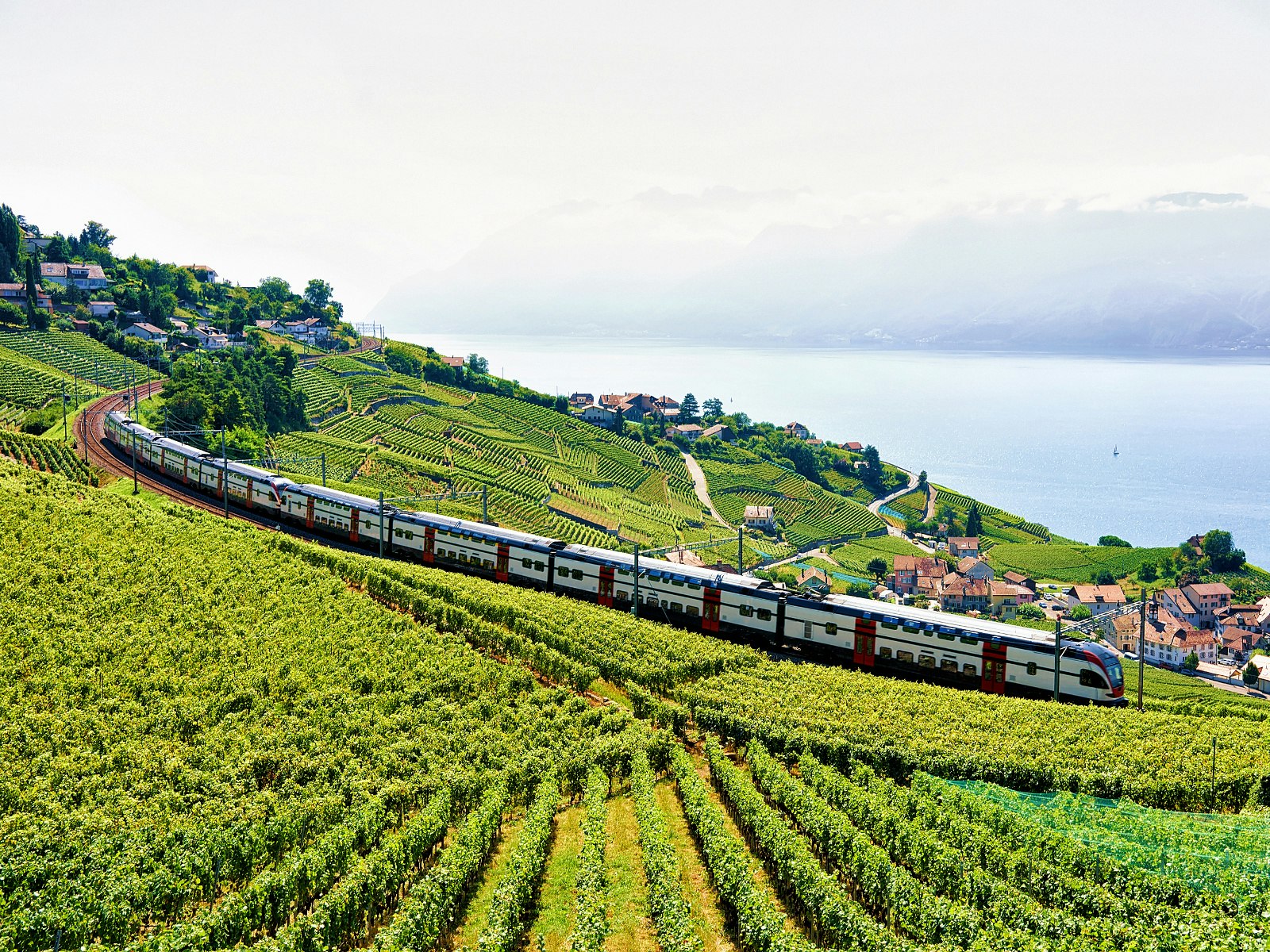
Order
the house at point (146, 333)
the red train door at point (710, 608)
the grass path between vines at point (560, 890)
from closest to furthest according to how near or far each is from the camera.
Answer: the grass path between vines at point (560, 890) < the red train door at point (710, 608) < the house at point (146, 333)

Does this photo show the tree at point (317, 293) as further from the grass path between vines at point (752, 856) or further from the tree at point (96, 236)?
the grass path between vines at point (752, 856)

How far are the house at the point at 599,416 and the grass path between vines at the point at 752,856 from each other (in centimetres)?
11733

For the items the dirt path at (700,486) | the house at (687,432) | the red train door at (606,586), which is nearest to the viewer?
the red train door at (606,586)

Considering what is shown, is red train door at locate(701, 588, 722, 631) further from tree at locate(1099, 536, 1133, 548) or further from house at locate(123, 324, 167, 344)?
tree at locate(1099, 536, 1133, 548)

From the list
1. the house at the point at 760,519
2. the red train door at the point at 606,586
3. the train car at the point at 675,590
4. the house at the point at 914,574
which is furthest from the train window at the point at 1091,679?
the house at the point at 760,519

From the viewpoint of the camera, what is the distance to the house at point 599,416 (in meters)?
142

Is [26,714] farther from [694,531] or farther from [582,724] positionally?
[694,531]

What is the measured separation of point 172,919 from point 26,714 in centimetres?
991

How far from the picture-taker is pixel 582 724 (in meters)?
25.5

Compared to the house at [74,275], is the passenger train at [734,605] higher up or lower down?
lower down

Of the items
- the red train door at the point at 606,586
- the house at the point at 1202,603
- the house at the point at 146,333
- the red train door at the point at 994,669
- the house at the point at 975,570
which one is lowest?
the house at the point at 1202,603

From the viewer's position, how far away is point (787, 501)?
128750mm

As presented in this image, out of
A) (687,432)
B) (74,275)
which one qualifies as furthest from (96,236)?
(687,432)

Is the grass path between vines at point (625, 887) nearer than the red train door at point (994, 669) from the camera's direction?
Yes
